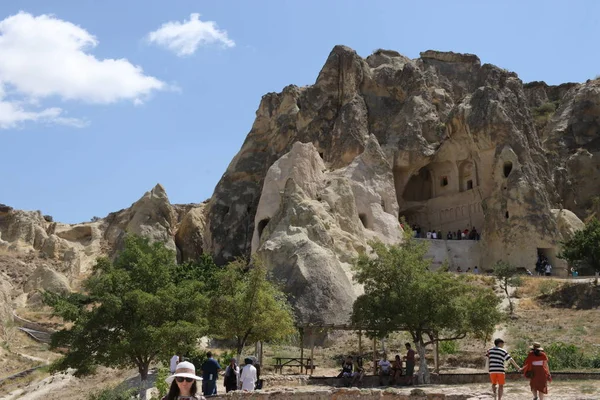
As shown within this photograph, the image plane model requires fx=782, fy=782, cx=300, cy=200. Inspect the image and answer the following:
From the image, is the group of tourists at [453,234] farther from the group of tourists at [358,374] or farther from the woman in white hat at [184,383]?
the woman in white hat at [184,383]

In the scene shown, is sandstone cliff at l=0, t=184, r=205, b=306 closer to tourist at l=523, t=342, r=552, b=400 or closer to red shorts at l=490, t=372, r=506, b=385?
red shorts at l=490, t=372, r=506, b=385

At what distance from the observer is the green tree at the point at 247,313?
23.6 meters

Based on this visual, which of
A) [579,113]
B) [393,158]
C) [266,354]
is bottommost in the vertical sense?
[266,354]

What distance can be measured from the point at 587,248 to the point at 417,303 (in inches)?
731

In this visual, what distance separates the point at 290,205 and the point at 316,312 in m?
8.75

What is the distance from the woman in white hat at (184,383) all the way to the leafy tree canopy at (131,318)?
14.5 metres

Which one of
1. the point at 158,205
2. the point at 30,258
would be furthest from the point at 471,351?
the point at 30,258

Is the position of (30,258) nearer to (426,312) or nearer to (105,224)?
(105,224)

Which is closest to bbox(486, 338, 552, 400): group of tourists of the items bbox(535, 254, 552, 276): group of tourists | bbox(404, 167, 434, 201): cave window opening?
bbox(535, 254, 552, 276): group of tourists

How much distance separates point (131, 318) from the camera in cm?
2238

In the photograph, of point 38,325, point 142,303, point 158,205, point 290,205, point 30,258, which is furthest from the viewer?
point 30,258

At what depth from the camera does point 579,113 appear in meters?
65.1

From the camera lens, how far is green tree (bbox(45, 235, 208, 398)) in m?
21.5

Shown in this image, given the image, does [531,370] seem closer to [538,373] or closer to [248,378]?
[538,373]
